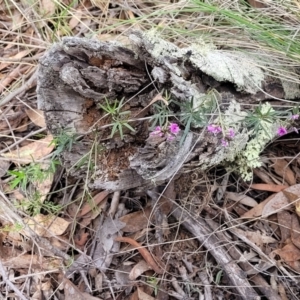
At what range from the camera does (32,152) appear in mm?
1942

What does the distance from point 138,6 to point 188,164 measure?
35.8 inches

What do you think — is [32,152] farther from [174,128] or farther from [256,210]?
[256,210]

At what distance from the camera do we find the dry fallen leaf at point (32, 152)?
1920 millimetres

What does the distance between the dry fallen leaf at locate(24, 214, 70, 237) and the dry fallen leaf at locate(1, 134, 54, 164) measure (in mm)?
235

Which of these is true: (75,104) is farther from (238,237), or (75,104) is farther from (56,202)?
(238,237)

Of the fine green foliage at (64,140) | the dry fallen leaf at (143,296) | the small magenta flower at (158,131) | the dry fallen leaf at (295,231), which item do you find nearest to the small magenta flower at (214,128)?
the small magenta flower at (158,131)

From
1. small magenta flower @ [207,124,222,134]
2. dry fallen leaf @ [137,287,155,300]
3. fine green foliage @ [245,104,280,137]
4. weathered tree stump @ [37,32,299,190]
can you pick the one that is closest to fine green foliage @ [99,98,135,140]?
weathered tree stump @ [37,32,299,190]

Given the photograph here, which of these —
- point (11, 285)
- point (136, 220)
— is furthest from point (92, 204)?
point (11, 285)

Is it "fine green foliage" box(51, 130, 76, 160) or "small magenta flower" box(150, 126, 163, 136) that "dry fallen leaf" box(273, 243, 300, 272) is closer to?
"small magenta flower" box(150, 126, 163, 136)

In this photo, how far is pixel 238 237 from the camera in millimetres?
1726

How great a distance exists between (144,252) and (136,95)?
1.89ft

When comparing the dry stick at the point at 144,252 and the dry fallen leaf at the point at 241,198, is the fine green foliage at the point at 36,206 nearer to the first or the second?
the dry stick at the point at 144,252

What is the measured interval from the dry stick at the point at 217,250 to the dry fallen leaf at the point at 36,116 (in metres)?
0.66

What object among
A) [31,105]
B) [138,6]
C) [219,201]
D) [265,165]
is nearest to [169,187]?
[219,201]
